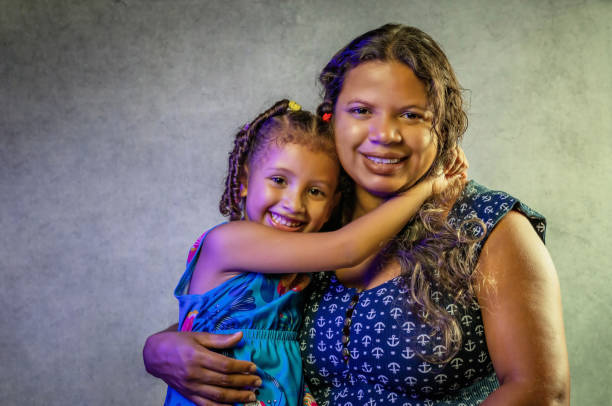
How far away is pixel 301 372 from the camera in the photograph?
1.66m

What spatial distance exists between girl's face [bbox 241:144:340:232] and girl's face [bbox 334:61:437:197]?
0.10m

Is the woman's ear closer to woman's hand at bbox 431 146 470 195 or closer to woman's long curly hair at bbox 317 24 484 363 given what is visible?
woman's long curly hair at bbox 317 24 484 363

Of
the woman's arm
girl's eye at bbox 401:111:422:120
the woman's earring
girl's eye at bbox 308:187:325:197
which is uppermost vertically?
girl's eye at bbox 401:111:422:120

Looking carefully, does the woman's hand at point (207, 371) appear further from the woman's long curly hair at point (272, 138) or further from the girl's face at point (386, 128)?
the girl's face at point (386, 128)

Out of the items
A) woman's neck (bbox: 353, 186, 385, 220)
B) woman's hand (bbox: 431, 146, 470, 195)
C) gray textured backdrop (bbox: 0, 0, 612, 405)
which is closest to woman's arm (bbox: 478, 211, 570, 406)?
woman's hand (bbox: 431, 146, 470, 195)

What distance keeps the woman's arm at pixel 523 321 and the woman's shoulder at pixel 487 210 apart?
0.15 feet

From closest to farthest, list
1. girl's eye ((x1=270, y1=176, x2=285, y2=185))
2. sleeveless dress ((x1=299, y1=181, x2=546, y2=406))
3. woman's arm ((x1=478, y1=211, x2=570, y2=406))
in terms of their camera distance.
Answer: woman's arm ((x1=478, y1=211, x2=570, y2=406))
sleeveless dress ((x1=299, y1=181, x2=546, y2=406))
girl's eye ((x1=270, y1=176, x2=285, y2=185))

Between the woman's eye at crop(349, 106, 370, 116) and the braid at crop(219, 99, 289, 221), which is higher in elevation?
the woman's eye at crop(349, 106, 370, 116)

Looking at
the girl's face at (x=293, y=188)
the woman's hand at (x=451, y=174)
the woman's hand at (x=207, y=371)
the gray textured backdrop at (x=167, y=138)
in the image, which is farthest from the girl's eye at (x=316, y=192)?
the gray textured backdrop at (x=167, y=138)

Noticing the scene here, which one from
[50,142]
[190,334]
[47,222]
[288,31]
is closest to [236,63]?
[288,31]

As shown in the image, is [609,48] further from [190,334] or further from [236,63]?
[190,334]

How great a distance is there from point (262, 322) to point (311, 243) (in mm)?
286

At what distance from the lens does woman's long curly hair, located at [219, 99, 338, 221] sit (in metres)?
1.77

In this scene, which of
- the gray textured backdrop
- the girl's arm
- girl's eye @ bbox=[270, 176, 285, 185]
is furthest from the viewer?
the gray textured backdrop
